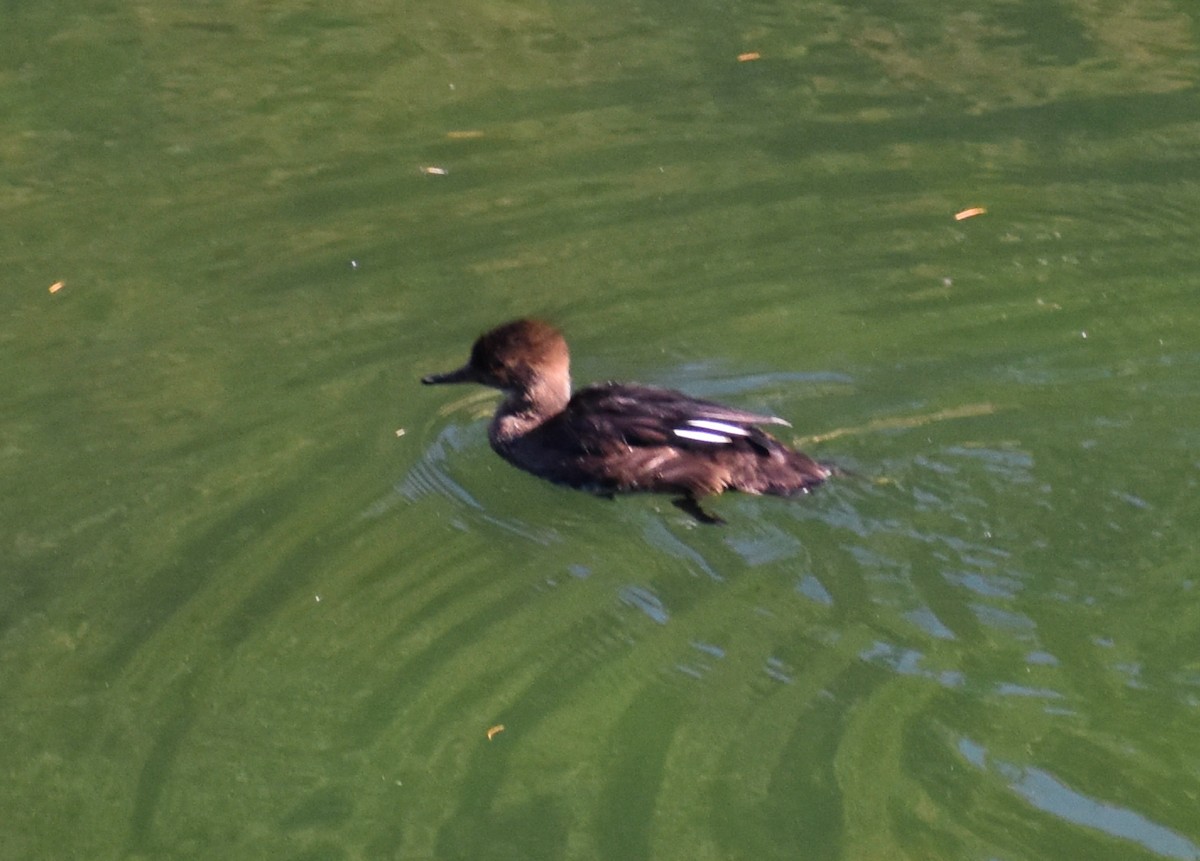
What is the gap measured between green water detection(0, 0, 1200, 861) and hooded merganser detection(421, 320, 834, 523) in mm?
171

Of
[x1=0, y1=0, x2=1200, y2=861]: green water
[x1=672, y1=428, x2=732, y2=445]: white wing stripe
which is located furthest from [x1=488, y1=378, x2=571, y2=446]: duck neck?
[x1=672, y1=428, x2=732, y2=445]: white wing stripe

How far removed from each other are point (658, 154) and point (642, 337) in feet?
6.72

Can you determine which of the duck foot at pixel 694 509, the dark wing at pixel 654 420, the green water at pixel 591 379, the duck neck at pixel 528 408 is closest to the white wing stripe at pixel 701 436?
the dark wing at pixel 654 420

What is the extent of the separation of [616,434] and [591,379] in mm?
1121

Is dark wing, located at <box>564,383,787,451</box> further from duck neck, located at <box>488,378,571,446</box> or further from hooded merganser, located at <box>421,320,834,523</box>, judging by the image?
duck neck, located at <box>488,378,571,446</box>

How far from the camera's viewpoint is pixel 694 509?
6613 millimetres

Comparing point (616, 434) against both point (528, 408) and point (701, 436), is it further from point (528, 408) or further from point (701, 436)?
point (528, 408)

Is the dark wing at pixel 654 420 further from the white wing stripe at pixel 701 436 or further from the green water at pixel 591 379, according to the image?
the green water at pixel 591 379

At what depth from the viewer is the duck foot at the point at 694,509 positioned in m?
6.48

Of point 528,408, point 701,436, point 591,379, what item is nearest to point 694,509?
point 701,436

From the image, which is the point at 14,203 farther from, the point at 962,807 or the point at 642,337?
the point at 962,807

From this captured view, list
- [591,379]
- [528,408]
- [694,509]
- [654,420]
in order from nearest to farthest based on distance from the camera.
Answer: [694,509] → [654,420] → [528,408] → [591,379]

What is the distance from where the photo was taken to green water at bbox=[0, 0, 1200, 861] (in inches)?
202

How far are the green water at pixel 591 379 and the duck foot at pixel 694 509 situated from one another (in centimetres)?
13
